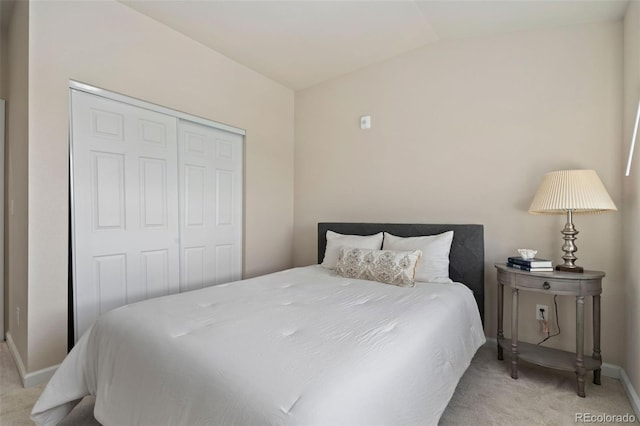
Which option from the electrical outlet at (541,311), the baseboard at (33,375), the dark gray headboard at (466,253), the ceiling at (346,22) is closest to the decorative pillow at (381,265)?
the dark gray headboard at (466,253)

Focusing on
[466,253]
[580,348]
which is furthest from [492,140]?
[580,348]

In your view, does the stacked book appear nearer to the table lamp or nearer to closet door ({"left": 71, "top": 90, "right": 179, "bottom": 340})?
the table lamp

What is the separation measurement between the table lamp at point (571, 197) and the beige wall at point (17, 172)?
3387 mm

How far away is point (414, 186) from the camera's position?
3.09 meters

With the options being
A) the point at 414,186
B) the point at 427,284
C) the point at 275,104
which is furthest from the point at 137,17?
the point at 427,284

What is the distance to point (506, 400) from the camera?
1919 millimetres

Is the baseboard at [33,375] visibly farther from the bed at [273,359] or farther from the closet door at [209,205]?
the closet door at [209,205]

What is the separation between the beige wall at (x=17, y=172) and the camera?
2.13m

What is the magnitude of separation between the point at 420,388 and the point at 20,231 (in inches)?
108

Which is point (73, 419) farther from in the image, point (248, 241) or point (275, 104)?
point (275, 104)

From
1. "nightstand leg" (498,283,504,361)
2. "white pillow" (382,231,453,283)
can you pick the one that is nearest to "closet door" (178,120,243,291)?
"white pillow" (382,231,453,283)

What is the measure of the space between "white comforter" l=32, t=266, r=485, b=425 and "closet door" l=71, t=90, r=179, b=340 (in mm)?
852

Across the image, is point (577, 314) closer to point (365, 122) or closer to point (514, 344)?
point (514, 344)

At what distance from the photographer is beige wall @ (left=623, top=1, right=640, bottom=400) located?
6.28 ft
